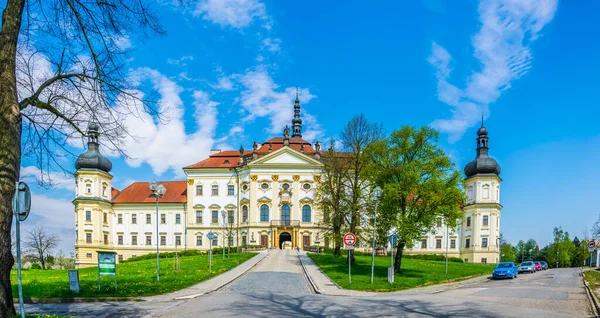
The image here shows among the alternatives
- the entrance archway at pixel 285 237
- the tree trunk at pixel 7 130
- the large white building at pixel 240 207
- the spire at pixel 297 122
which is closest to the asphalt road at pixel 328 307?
the tree trunk at pixel 7 130

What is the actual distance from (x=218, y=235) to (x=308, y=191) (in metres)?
14.5

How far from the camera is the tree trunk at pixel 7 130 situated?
24.2 ft

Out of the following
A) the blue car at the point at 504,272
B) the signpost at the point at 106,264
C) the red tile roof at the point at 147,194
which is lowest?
the blue car at the point at 504,272

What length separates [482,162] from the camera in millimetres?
54969

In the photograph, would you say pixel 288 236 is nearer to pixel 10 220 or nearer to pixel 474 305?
pixel 474 305

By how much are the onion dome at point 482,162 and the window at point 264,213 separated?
29.2 m

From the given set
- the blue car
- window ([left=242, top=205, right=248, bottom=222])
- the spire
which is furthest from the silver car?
the spire

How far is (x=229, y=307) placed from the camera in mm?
11977

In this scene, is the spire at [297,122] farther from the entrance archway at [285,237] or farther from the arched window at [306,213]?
the entrance archway at [285,237]

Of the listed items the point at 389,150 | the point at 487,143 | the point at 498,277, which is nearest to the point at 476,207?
the point at 487,143

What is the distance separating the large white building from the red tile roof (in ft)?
0.64

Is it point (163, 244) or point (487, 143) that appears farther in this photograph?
point (163, 244)

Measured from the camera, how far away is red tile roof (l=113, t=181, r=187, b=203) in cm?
6178

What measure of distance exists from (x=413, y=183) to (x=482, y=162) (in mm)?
35869
